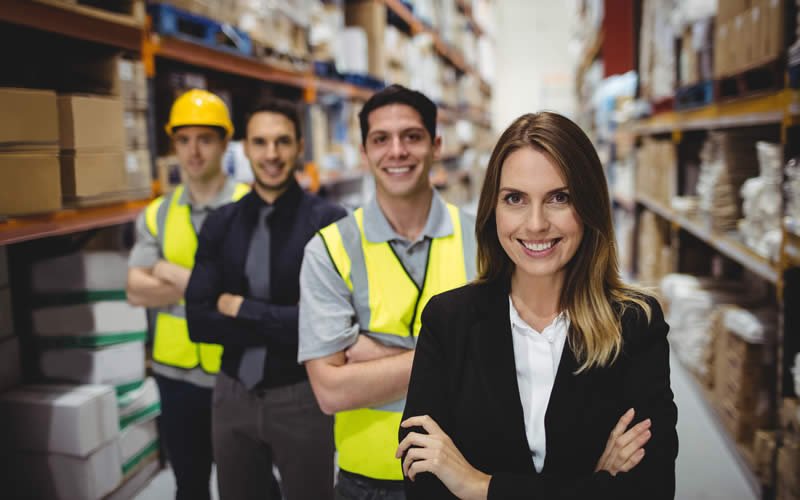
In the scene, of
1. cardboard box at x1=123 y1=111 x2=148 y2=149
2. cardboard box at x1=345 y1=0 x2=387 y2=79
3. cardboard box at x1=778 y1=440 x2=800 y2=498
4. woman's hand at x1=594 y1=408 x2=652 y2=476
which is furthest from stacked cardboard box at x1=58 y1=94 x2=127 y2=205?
cardboard box at x1=345 y1=0 x2=387 y2=79

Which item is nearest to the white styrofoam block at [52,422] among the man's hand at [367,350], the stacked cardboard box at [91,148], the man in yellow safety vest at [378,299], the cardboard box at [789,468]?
the stacked cardboard box at [91,148]

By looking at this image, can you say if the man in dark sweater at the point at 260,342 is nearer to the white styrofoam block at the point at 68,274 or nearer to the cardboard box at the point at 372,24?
the white styrofoam block at the point at 68,274

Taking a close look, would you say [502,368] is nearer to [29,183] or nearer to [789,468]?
[29,183]

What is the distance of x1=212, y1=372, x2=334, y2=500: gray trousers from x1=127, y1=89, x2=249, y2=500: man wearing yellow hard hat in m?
0.40

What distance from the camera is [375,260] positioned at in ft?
5.74

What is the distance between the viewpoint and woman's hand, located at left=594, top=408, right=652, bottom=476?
1.25 metres

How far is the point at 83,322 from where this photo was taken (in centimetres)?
300

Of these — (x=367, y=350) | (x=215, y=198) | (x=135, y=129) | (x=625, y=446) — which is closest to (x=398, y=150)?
(x=367, y=350)

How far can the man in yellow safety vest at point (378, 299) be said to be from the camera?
1.68 meters

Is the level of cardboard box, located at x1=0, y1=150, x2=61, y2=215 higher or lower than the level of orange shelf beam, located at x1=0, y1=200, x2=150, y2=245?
higher

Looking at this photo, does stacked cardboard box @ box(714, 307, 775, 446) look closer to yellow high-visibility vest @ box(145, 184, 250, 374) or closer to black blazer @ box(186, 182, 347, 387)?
black blazer @ box(186, 182, 347, 387)

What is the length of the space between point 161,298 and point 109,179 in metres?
0.57

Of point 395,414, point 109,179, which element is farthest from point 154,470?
point 395,414

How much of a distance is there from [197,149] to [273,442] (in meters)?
1.27
